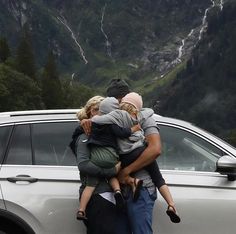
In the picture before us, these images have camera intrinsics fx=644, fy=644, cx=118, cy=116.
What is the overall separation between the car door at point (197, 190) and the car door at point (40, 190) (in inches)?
29.3

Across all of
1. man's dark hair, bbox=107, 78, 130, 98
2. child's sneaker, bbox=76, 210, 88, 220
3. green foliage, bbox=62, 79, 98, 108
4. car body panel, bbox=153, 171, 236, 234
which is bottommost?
green foliage, bbox=62, 79, 98, 108

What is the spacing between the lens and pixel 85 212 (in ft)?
16.8

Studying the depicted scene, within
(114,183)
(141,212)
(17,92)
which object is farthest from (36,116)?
(17,92)

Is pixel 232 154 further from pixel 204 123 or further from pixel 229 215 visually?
pixel 204 123

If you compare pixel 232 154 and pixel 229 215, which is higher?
pixel 232 154

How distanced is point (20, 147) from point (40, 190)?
0.44 meters

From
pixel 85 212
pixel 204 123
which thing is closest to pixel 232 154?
pixel 85 212

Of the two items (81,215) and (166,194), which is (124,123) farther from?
(81,215)

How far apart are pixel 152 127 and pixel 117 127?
329mm

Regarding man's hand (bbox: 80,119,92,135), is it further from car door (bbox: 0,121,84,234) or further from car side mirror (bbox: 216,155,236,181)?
car side mirror (bbox: 216,155,236,181)

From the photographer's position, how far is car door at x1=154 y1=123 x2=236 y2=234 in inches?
214

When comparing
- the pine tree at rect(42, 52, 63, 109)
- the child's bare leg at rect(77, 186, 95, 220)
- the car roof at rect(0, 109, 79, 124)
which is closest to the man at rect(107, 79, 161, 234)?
the child's bare leg at rect(77, 186, 95, 220)

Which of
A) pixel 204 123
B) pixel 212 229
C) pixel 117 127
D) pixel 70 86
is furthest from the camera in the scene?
pixel 204 123

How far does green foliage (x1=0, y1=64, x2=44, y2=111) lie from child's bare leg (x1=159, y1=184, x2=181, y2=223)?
78.1m
